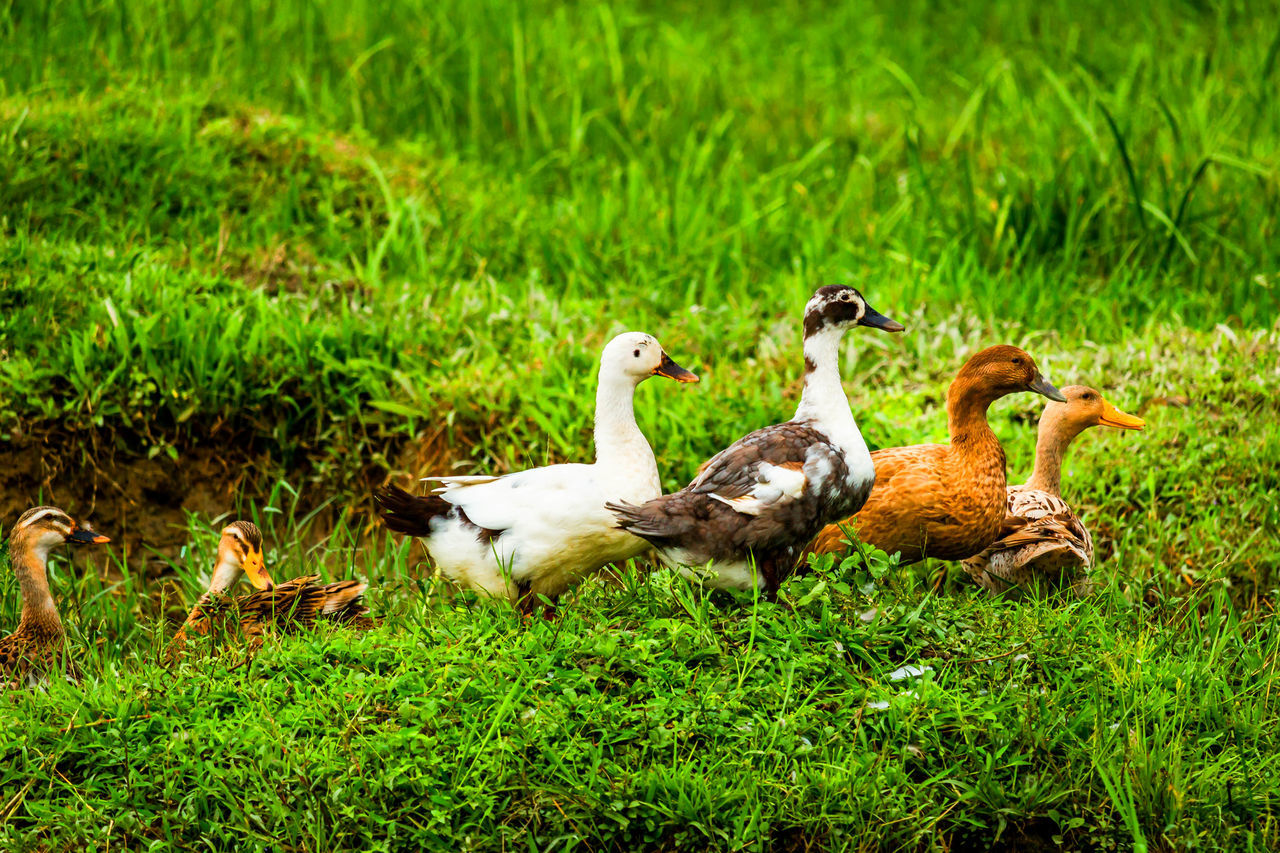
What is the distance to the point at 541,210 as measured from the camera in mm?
7344

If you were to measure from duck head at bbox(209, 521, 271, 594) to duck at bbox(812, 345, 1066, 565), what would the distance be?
6.48 feet

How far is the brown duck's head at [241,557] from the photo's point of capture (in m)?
4.32

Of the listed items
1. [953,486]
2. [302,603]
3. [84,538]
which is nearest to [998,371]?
[953,486]

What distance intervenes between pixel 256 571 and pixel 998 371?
8.90 feet

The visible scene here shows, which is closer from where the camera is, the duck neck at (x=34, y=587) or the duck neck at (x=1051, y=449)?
the duck neck at (x=34, y=587)

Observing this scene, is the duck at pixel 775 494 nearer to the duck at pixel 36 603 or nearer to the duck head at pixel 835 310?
the duck head at pixel 835 310

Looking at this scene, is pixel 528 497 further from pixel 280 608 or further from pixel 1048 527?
pixel 1048 527

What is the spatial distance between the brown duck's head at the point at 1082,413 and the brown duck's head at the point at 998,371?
44 cm

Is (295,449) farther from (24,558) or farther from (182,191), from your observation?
(182,191)

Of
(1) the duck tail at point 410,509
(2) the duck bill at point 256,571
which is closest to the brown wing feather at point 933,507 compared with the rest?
(1) the duck tail at point 410,509

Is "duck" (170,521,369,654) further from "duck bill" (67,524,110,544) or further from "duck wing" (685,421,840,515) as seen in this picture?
"duck wing" (685,421,840,515)

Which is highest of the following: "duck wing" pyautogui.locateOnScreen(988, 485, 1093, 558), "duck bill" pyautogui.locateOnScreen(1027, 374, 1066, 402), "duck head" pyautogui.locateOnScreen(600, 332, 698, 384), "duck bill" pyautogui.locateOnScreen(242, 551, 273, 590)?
"duck head" pyautogui.locateOnScreen(600, 332, 698, 384)

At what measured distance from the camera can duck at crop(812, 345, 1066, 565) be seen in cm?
419

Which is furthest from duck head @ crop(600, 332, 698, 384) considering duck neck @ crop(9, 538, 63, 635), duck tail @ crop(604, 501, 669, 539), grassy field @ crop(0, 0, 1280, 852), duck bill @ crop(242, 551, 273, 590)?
duck neck @ crop(9, 538, 63, 635)
